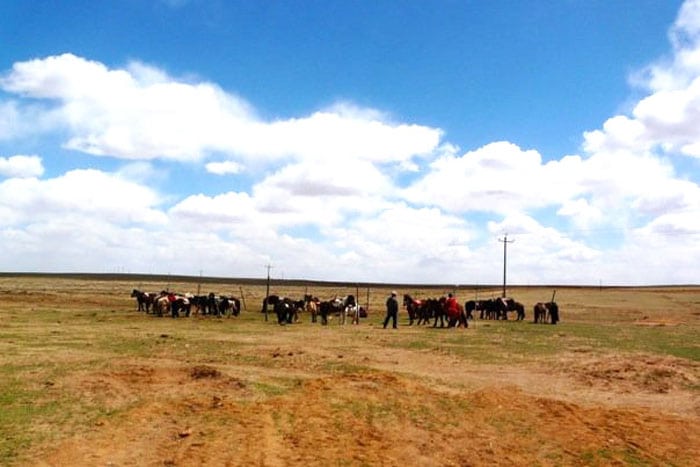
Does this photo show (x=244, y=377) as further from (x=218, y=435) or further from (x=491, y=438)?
(x=491, y=438)

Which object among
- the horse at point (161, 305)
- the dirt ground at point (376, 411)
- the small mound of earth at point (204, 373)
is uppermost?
the horse at point (161, 305)

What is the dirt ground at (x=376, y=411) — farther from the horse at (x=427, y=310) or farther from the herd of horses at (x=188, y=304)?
the herd of horses at (x=188, y=304)

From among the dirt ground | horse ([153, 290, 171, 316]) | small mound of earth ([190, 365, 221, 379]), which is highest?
horse ([153, 290, 171, 316])

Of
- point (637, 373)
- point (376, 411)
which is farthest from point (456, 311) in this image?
point (376, 411)

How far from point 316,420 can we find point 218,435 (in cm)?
181

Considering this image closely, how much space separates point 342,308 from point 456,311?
763 cm

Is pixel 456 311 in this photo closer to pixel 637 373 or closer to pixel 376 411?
pixel 637 373

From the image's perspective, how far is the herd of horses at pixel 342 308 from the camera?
35.0m

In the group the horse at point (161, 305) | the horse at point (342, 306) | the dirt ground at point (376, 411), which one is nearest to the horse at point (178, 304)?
the horse at point (161, 305)

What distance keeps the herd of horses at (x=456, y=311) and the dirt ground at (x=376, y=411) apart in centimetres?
1328

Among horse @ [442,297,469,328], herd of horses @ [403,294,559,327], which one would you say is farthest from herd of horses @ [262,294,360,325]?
horse @ [442,297,469,328]

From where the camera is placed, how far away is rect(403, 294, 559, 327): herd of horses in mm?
34062

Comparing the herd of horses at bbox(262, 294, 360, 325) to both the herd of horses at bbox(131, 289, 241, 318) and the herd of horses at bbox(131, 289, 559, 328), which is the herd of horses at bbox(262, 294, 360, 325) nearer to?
the herd of horses at bbox(131, 289, 559, 328)

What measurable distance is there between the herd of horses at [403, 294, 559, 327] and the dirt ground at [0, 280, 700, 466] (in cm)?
1328
